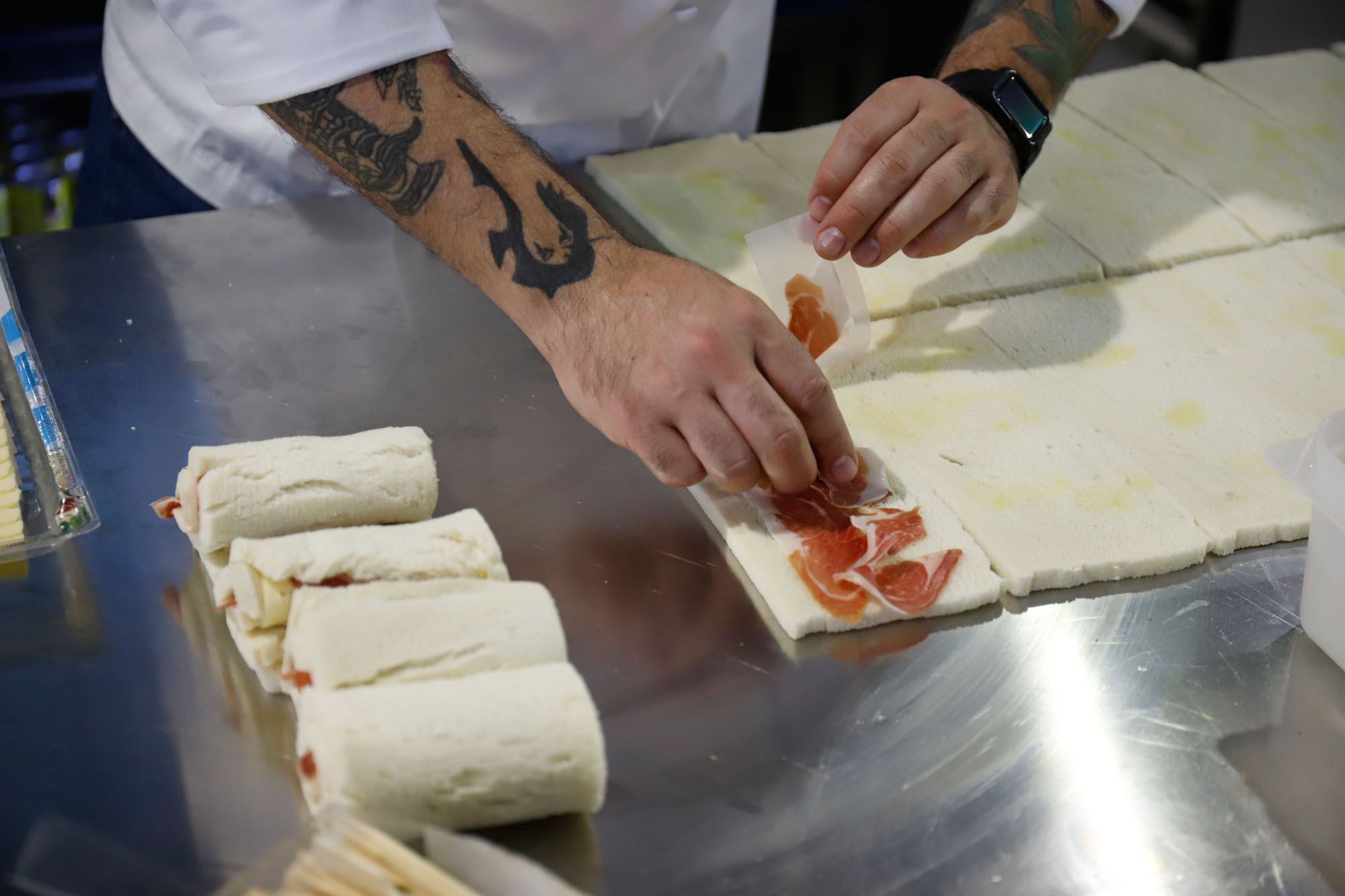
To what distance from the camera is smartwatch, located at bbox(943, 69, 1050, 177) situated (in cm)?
216

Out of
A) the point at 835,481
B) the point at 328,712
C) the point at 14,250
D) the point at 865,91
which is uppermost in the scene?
the point at 328,712

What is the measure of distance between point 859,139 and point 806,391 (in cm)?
56

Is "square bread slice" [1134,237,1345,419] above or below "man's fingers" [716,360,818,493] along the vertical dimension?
below

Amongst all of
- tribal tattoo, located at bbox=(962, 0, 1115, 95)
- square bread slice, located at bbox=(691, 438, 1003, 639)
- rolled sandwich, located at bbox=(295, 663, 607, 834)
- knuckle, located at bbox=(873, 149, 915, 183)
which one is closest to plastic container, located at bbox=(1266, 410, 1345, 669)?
square bread slice, located at bbox=(691, 438, 1003, 639)

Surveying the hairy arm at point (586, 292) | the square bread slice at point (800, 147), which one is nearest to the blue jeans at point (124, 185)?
the hairy arm at point (586, 292)

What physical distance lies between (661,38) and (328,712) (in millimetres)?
1699

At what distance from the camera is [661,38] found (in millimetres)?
2482

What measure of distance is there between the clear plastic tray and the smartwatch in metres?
1.55

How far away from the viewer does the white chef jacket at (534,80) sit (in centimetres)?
233

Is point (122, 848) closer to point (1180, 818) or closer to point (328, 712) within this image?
point (328, 712)

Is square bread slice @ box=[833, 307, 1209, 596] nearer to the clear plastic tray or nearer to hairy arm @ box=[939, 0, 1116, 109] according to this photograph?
hairy arm @ box=[939, 0, 1116, 109]

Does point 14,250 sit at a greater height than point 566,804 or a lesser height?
lesser

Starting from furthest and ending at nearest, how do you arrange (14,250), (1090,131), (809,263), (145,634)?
(1090,131) → (14,250) → (809,263) → (145,634)

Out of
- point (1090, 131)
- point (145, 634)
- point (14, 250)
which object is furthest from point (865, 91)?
point (145, 634)
